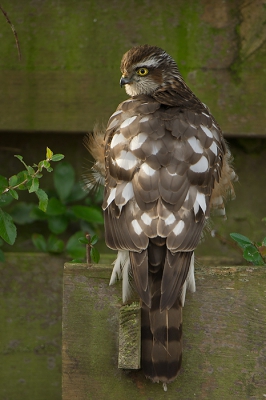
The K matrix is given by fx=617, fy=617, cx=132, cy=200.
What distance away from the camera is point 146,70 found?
3.53 m

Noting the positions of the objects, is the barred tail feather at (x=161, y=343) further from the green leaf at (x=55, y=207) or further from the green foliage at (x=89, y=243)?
the green leaf at (x=55, y=207)

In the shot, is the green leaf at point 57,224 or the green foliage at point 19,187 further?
the green leaf at point 57,224

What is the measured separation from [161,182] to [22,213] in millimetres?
1430

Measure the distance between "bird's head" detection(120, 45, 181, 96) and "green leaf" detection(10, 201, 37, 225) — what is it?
35.6 inches

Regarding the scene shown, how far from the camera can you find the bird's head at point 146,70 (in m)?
3.36

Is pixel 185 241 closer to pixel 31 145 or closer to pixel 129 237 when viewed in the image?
pixel 129 237

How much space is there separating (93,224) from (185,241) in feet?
4.83

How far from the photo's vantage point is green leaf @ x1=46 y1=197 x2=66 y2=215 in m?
3.62

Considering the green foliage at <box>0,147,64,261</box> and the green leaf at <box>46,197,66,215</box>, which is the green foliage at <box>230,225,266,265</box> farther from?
the green leaf at <box>46,197,66,215</box>

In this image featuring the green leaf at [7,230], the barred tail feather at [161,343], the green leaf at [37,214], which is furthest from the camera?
the green leaf at [37,214]

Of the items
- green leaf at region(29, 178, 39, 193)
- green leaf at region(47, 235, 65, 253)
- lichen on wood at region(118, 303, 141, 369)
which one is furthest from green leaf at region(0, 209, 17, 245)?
green leaf at region(47, 235, 65, 253)

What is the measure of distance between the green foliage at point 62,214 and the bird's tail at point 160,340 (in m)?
1.37

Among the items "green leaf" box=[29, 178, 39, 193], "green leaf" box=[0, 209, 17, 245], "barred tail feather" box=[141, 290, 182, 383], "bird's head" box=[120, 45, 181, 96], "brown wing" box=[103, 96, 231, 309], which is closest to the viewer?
"barred tail feather" box=[141, 290, 182, 383]

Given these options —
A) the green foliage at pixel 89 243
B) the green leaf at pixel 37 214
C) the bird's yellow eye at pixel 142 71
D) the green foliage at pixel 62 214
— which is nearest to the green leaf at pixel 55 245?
the green foliage at pixel 62 214
